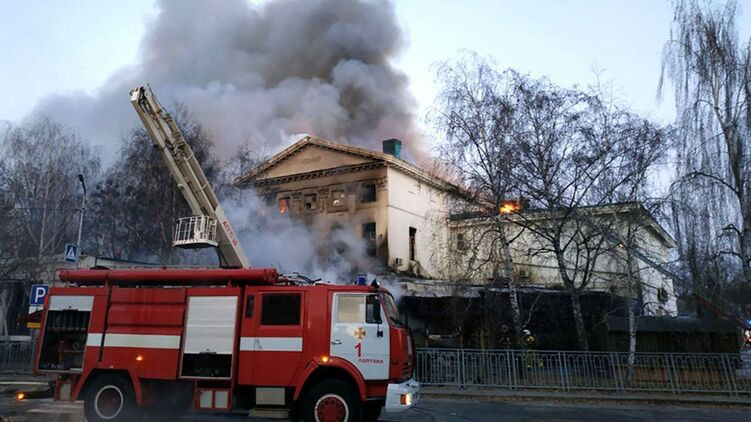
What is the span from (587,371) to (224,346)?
11594 mm

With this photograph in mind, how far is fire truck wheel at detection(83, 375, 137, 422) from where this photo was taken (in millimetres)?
8828

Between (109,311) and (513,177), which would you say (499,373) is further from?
(109,311)

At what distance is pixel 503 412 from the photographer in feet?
38.5

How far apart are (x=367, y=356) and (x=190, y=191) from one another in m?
8.69

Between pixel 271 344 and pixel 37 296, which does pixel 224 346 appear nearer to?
pixel 271 344

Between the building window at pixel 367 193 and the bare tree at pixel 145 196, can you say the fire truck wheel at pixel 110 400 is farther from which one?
the building window at pixel 367 193

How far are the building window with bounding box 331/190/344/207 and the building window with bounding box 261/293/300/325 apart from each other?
2537 cm

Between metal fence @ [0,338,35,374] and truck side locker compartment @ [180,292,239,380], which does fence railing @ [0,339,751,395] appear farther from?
metal fence @ [0,338,35,374]

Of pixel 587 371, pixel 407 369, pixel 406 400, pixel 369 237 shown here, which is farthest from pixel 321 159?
pixel 406 400

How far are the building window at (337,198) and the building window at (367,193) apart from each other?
1.39m

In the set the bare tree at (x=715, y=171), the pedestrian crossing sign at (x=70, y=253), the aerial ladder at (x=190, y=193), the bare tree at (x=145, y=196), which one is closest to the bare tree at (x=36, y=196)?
the bare tree at (x=145, y=196)

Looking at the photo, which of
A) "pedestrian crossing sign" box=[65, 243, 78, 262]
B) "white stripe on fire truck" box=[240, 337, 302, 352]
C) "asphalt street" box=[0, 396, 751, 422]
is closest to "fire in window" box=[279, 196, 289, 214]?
"pedestrian crossing sign" box=[65, 243, 78, 262]

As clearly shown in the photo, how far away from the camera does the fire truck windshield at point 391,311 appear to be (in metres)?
8.72

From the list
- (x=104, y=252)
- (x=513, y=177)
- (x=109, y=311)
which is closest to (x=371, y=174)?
(x=513, y=177)
